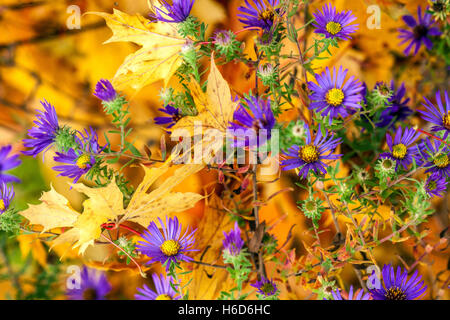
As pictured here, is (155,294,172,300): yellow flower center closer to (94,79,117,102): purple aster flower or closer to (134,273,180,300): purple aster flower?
(134,273,180,300): purple aster flower

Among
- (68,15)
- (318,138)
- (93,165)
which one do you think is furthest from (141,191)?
(68,15)

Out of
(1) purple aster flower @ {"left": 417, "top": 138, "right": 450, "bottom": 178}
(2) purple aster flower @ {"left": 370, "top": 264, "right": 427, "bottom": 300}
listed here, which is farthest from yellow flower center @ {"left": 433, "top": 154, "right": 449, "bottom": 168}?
(2) purple aster flower @ {"left": 370, "top": 264, "right": 427, "bottom": 300}

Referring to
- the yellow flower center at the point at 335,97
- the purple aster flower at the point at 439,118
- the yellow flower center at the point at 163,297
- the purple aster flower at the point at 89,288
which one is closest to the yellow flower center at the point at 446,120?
the purple aster flower at the point at 439,118

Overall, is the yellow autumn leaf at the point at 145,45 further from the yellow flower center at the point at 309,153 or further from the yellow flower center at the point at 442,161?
the yellow flower center at the point at 442,161

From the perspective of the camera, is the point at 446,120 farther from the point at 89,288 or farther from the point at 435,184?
the point at 89,288

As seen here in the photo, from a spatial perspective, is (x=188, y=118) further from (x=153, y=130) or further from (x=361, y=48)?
(x=361, y=48)

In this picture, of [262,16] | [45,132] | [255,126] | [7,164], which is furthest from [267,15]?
[7,164]
